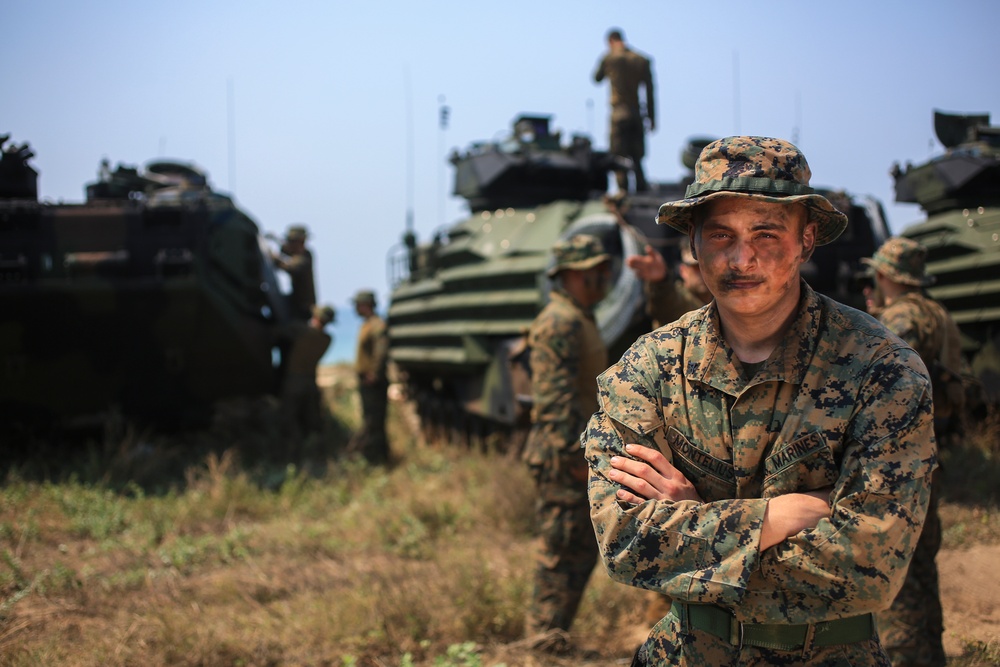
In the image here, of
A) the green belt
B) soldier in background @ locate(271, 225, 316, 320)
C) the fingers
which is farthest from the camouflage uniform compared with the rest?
soldier in background @ locate(271, 225, 316, 320)

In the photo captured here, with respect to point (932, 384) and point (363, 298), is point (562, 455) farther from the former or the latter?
point (363, 298)

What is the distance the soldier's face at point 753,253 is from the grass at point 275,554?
229 cm

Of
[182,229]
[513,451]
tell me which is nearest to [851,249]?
[513,451]

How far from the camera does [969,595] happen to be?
502cm

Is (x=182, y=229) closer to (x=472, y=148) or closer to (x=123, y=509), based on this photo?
(x=123, y=509)

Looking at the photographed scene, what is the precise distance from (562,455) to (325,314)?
6575 millimetres

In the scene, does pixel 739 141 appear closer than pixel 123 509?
Yes

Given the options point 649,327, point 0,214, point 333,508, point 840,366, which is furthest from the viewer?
point 0,214

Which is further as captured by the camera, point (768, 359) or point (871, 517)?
point (768, 359)

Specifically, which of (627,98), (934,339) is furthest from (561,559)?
(627,98)

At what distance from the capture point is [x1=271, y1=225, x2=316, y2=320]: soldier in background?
11.7 m

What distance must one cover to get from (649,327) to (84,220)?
17.5 ft

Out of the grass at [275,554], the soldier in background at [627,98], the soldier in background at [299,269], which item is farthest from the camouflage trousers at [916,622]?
the soldier in background at [299,269]

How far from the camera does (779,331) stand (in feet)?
7.67
